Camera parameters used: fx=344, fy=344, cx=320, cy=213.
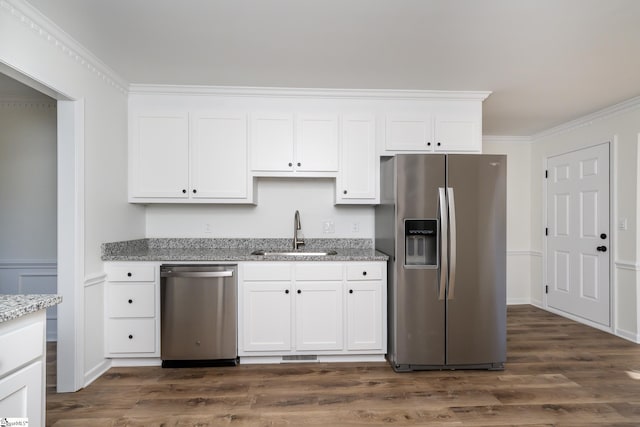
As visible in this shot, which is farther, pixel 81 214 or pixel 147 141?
pixel 147 141

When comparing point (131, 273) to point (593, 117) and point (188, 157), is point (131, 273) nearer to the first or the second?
point (188, 157)

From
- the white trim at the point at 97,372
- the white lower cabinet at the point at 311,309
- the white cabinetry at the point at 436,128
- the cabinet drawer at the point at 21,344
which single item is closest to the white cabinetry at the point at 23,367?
the cabinet drawer at the point at 21,344

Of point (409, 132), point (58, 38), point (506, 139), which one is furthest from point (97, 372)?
point (506, 139)

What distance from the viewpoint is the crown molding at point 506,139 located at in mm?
4883

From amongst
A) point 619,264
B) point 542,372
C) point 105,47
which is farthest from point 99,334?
point 619,264

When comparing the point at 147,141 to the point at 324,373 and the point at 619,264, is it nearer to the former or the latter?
the point at 324,373

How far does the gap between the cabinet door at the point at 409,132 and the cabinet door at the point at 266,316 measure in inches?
65.0

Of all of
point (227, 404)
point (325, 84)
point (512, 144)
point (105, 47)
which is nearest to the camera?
point (227, 404)

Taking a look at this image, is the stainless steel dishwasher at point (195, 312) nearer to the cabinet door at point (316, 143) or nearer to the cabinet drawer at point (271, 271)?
the cabinet drawer at point (271, 271)

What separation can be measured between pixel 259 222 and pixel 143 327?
4.57ft

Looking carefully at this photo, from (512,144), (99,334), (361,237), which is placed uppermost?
(512,144)

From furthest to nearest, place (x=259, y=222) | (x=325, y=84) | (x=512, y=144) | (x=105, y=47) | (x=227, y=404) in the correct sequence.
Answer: (x=512, y=144)
(x=259, y=222)
(x=325, y=84)
(x=105, y=47)
(x=227, y=404)

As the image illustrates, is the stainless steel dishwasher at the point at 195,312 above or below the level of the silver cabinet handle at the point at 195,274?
below

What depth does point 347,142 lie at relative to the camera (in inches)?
128
